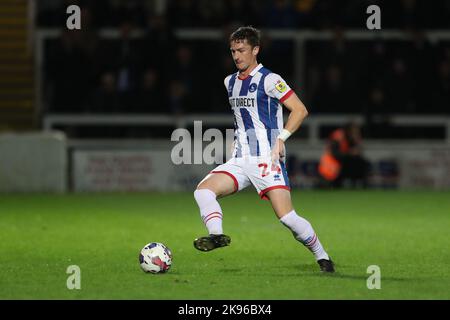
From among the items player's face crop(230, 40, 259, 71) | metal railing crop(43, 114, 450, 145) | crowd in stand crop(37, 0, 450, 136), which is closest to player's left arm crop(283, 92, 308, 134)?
player's face crop(230, 40, 259, 71)

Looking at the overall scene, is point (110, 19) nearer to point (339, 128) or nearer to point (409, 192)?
point (339, 128)

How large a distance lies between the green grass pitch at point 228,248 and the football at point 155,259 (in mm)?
75

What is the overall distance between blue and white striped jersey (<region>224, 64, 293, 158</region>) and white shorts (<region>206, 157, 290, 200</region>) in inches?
3.0

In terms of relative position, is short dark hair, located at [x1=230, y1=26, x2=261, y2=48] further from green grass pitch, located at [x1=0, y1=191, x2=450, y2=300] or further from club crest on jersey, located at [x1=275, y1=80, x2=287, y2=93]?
green grass pitch, located at [x1=0, y1=191, x2=450, y2=300]

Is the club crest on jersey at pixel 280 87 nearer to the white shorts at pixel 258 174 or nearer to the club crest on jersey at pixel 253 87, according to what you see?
the club crest on jersey at pixel 253 87

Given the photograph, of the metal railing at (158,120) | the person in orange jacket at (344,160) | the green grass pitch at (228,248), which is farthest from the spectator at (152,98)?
the person in orange jacket at (344,160)

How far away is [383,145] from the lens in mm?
19469

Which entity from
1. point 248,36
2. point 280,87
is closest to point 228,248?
point 280,87

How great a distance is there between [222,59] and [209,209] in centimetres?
1032

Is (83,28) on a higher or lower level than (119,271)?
higher

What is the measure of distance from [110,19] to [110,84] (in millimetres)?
1830

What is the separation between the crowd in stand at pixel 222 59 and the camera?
61.5 feet

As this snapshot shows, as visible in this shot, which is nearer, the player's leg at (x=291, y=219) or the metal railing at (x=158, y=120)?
the player's leg at (x=291, y=219)
